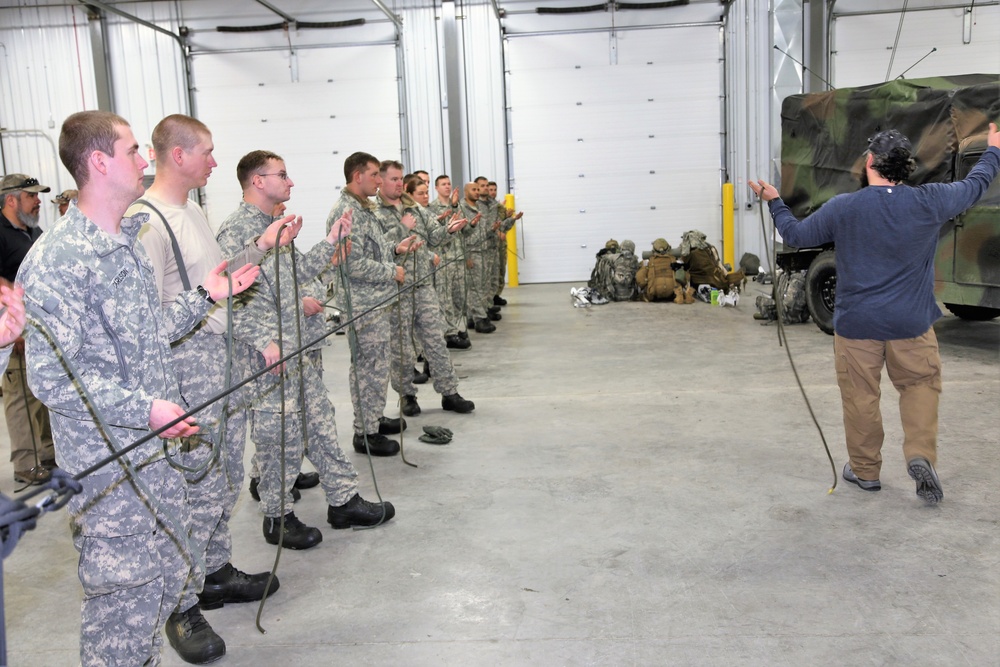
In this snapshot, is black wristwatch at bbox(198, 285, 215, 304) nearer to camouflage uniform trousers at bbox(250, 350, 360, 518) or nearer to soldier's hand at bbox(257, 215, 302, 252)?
soldier's hand at bbox(257, 215, 302, 252)

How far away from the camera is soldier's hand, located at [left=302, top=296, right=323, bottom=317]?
4293 mm

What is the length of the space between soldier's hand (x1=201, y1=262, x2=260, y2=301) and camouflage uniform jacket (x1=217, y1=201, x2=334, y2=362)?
2.71ft

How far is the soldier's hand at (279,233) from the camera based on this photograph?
344 centimetres

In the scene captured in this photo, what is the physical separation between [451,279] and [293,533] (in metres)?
6.08

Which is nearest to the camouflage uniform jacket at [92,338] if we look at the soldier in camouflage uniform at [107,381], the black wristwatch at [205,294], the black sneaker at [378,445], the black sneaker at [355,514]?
the soldier in camouflage uniform at [107,381]

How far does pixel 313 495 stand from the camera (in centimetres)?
500

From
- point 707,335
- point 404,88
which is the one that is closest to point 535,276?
point 404,88

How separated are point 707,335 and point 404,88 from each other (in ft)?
27.1

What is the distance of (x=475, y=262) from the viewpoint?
10773 millimetres

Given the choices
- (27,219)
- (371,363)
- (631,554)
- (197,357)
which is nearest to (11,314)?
(197,357)

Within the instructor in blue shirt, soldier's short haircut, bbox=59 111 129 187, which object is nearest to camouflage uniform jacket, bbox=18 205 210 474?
soldier's short haircut, bbox=59 111 129 187

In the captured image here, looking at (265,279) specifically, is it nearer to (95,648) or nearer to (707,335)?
(95,648)

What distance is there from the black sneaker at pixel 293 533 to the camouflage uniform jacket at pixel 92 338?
1.68m

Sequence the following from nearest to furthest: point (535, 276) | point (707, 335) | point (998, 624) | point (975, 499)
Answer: point (998, 624) < point (975, 499) < point (707, 335) < point (535, 276)
